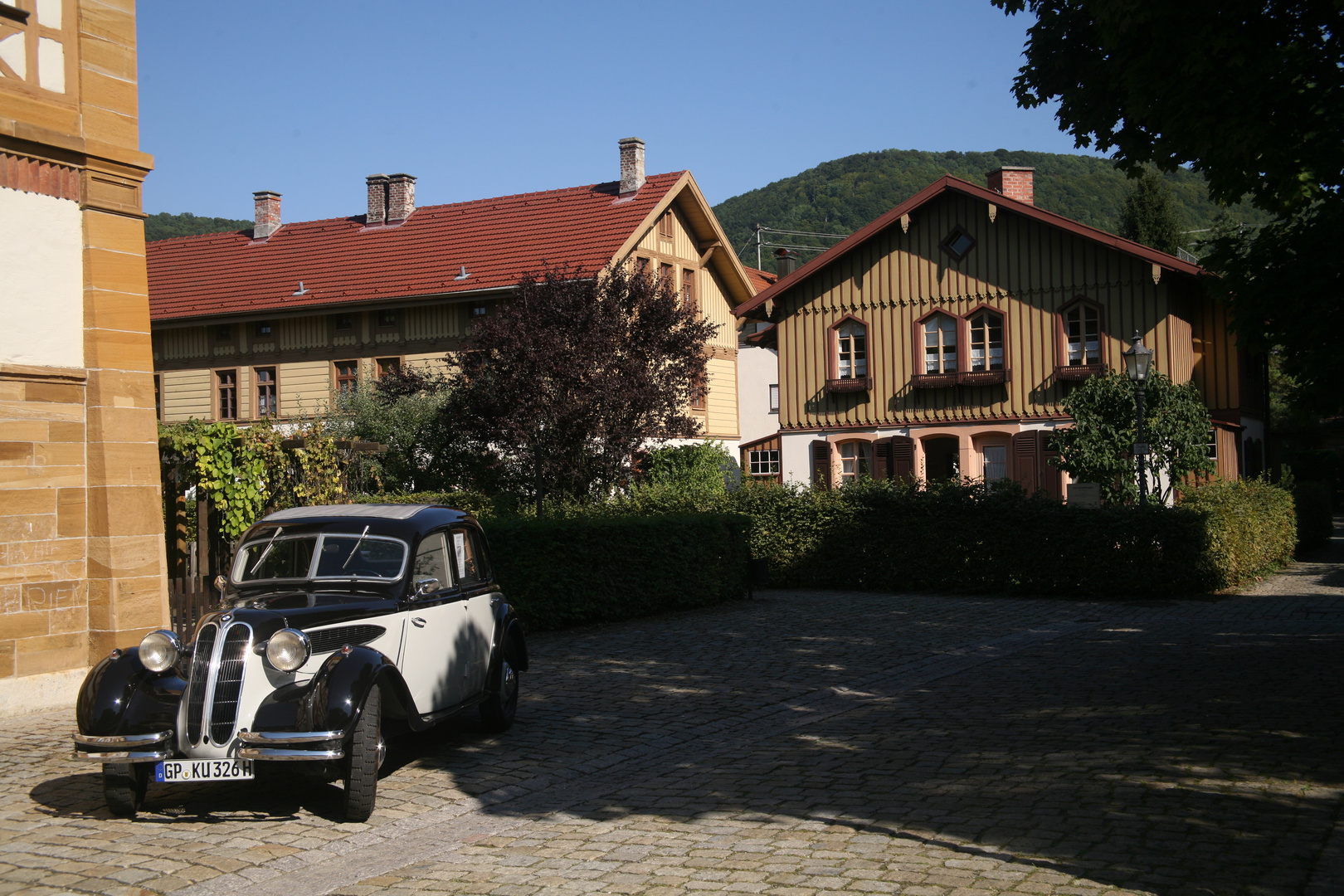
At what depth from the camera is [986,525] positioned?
744 inches

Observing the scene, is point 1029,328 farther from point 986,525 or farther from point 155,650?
point 155,650

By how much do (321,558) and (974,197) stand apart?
24.7 meters

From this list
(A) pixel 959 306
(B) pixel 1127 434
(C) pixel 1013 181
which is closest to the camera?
(B) pixel 1127 434

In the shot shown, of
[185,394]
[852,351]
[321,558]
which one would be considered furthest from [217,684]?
[185,394]

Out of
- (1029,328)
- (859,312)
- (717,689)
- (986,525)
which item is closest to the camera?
(717,689)

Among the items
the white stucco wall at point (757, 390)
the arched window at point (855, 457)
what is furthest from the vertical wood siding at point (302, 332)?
the white stucco wall at point (757, 390)

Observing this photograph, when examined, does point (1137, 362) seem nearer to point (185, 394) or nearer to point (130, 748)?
point (130, 748)

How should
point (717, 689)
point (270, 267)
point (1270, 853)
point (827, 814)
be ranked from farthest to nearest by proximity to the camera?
point (270, 267) < point (717, 689) < point (827, 814) < point (1270, 853)

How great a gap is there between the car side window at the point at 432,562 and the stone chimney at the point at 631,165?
92.5 ft

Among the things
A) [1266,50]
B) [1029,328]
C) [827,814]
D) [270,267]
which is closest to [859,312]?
[1029,328]

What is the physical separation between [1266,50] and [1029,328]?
20484mm

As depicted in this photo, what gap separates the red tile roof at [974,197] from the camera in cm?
2694

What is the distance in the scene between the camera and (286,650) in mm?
6586

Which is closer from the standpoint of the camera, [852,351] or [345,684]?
[345,684]
